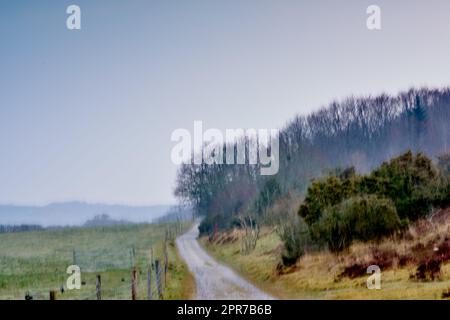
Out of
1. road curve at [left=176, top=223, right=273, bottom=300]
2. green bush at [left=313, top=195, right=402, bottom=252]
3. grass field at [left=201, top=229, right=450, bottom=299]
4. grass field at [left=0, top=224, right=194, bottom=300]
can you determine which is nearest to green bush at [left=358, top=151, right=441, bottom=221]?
green bush at [left=313, top=195, right=402, bottom=252]

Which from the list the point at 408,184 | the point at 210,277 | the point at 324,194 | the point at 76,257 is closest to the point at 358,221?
the point at 408,184

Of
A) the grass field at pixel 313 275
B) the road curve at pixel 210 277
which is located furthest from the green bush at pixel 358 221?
the road curve at pixel 210 277

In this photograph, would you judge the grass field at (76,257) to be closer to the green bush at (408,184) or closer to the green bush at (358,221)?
the green bush at (358,221)

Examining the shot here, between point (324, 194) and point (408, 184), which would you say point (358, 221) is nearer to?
point (408, 184)

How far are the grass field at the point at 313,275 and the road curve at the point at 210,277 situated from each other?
0.48 feet

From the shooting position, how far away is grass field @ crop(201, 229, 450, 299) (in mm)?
6105

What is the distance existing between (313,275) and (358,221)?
166cm

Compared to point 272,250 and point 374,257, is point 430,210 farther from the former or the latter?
point 272,250

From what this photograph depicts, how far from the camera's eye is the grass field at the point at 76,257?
20.7 ft

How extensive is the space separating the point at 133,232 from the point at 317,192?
2.52 metres

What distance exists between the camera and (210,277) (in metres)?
6.93
